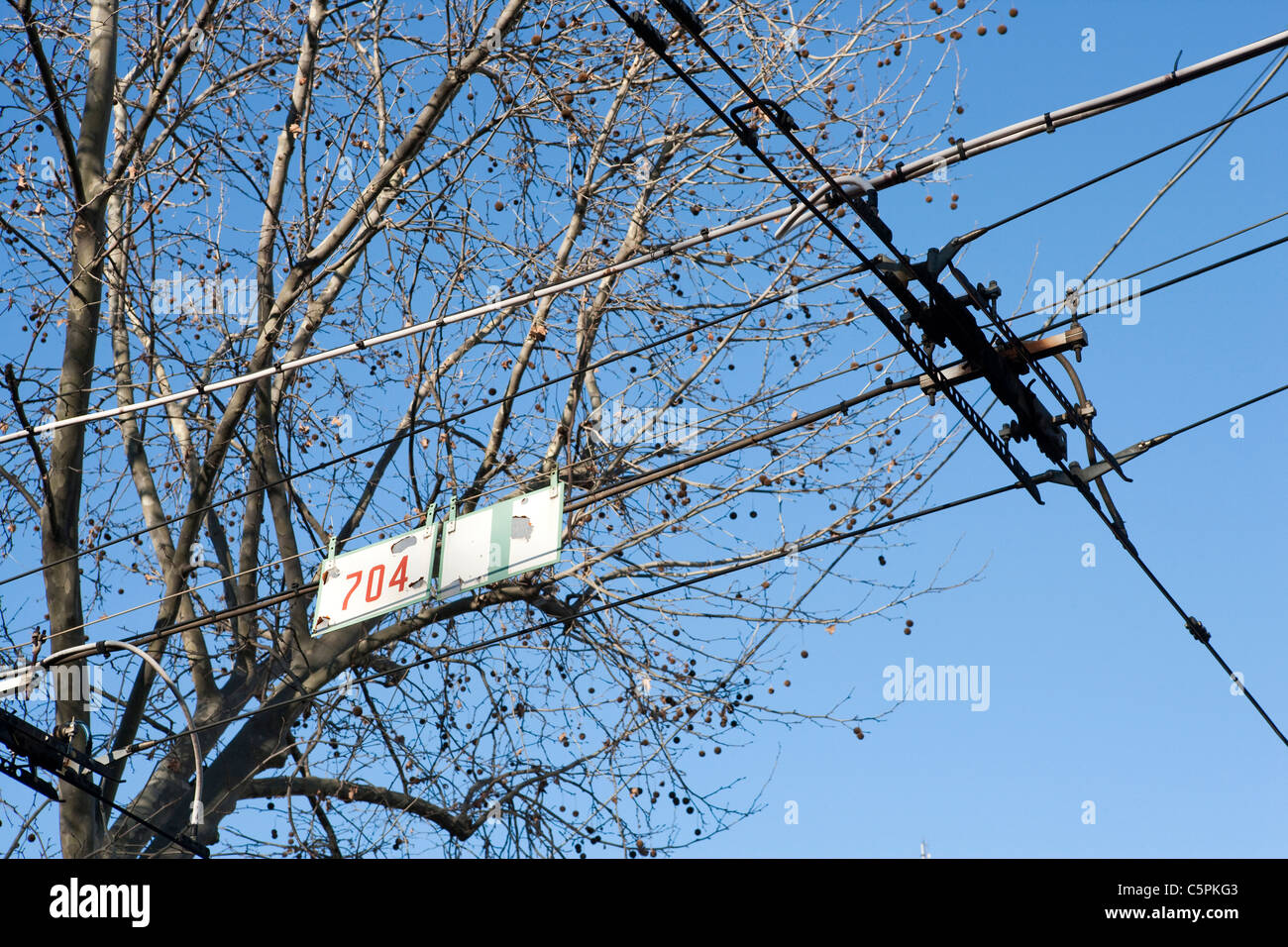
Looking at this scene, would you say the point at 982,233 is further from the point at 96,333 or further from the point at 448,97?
the point at 96,333

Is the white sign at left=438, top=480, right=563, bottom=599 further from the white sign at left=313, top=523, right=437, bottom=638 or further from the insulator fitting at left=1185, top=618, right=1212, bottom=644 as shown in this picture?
the insulator fitting at left=1185, top=618, right=1212, bottom=644

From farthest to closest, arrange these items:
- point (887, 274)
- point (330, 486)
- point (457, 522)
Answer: point (330, 486) → point (457, 522) → point (887, 274)

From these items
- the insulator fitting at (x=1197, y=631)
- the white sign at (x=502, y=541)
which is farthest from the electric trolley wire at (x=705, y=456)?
the insulator fitting at (x=1197, y=631)

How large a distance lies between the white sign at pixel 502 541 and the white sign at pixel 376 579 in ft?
0.42

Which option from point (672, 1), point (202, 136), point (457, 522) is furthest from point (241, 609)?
point (202, 136)

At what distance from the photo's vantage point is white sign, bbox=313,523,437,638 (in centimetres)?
721

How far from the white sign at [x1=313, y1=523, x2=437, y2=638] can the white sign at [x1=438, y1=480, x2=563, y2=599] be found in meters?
0.13

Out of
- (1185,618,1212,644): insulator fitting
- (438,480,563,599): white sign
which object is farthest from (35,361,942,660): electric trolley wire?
(1185,618,1212,644): insulator fitting

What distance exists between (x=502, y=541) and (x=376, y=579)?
2.87 feet

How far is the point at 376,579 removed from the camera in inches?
289

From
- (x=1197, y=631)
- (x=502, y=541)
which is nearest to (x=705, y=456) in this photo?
(x=502, y=541)

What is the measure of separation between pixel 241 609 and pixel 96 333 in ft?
14.4

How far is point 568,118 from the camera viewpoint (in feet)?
36.6

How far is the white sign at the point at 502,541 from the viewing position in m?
6.80
